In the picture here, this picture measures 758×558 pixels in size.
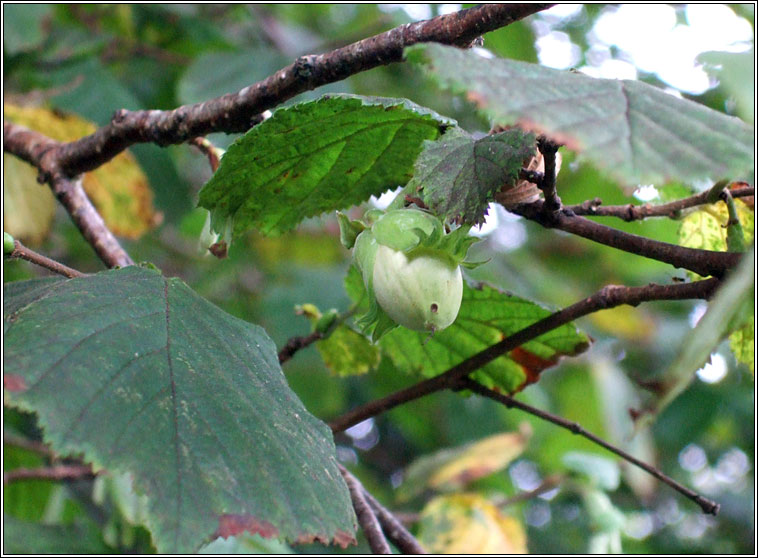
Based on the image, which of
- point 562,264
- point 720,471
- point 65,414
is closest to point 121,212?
point 65,414

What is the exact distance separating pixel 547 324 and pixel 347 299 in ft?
4.81

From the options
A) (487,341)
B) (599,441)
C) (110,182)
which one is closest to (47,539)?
(110,182)

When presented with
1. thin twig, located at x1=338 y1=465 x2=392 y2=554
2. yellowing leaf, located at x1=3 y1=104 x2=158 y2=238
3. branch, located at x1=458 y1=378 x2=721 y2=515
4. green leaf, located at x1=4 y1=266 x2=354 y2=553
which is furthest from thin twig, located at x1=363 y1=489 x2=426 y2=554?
yellowing leaf, located at x1=3 y1=104 x2=158 y2=238

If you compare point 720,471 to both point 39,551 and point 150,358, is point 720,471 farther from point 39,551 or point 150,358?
point 150,358

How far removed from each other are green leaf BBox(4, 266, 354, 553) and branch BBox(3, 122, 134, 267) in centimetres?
28

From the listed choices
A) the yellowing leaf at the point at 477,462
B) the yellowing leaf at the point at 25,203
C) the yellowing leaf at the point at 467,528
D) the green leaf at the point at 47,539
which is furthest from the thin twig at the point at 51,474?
the yellowing leaf at the point at 477,462

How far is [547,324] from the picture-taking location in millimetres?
890

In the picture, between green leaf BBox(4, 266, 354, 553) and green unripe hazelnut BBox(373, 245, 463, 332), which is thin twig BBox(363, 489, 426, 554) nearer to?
green leaf BBox(4, 266, 354, 553)

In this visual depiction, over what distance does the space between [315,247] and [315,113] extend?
2.39m

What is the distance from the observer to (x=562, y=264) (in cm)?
347

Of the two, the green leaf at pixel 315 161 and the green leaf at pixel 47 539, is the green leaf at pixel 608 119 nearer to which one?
the green leaf at pixel 315 161

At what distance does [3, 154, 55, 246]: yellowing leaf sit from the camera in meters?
1.33

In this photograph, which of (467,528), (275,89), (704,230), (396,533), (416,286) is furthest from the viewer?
(467,528)

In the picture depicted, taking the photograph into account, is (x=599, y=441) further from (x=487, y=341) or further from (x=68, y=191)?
(x=68, y=191)
